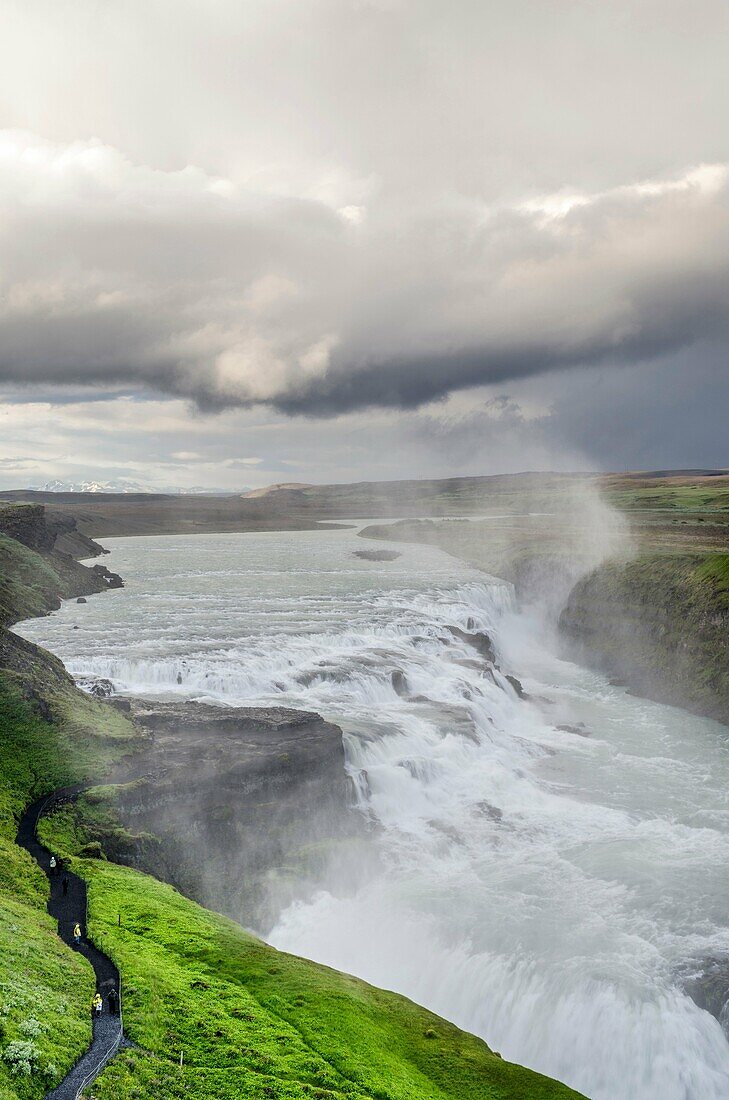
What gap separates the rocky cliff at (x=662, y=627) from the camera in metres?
53.1

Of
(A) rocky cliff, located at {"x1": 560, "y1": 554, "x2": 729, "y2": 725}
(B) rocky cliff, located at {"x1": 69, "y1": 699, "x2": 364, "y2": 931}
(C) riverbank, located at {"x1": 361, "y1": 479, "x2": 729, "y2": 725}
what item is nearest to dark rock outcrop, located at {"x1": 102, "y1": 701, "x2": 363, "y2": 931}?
(B) rocky cliff, located at {"x1": 69, "y1": 699, "x2": 364, "y2": 931}

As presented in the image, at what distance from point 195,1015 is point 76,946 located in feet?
13.2

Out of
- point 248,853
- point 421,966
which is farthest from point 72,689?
point 421,966

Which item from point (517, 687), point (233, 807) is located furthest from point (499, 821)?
point (517, 687)

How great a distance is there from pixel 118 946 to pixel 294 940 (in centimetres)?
993

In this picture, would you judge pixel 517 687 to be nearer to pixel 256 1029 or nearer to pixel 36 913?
pixel 256 1029

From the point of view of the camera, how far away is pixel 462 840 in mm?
31609

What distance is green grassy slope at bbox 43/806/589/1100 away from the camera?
44.8ft

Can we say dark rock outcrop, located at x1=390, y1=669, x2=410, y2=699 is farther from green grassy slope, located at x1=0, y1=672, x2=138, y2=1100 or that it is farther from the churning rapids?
green grassy slope, located at x1=0, y1=672, x2=138, y2=1100

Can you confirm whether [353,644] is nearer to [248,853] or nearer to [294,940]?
[248,853]

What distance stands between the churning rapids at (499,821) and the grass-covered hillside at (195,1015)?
14.5 ft

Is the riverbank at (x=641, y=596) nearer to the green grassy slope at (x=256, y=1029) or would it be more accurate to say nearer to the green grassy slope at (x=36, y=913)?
the green grassy slope at (x=256, y=1029)

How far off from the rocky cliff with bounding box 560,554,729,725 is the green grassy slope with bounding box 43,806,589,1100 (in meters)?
40.6

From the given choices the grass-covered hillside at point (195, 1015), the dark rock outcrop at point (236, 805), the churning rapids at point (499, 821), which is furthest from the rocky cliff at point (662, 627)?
the grass-covered hillside at point (195, 1015)
